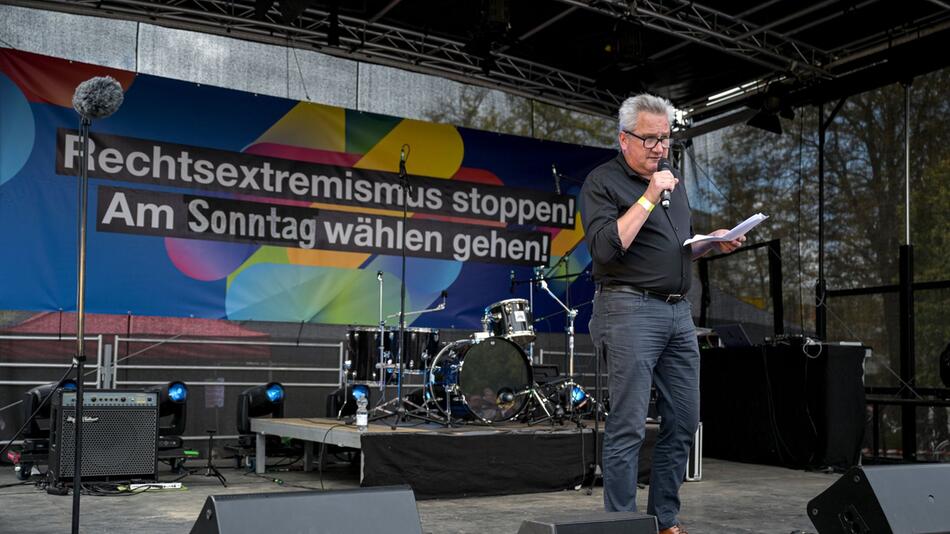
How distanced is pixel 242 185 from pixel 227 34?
1335 millimetres

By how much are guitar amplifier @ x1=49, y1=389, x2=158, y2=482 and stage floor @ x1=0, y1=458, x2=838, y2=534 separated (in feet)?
0.89

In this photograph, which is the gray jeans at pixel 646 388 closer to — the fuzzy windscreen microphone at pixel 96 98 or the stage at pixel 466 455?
the fuzzy windscreen microphone at pixel 96 98

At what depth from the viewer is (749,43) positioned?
27.5 ft

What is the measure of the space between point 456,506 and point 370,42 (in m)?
4.93

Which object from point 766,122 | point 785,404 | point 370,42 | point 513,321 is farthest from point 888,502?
point 370,42

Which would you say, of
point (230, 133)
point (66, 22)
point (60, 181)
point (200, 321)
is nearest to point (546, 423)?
point (200, 321)

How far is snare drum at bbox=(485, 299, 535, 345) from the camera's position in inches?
270

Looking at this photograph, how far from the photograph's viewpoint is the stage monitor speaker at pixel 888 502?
8.13 ft

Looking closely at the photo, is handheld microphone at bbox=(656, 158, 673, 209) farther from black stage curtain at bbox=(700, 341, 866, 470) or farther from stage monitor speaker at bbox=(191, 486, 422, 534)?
black stage curtain at bbox=(700, 341, 866, 470)

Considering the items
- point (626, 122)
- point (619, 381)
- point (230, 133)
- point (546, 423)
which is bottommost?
point (546, 423)

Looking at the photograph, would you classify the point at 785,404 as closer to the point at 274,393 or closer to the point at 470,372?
the point at 470,372

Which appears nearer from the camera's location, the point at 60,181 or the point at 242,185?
the point at 60,181

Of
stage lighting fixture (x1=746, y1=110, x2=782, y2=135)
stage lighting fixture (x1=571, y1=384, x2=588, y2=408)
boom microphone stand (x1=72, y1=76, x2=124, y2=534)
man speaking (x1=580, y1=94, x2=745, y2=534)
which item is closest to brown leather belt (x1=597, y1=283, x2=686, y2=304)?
man speaking (x1=580, y1=94, x2=745, y2=534)

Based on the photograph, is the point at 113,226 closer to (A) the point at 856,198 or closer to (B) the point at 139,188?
(B) the point at 139,188
